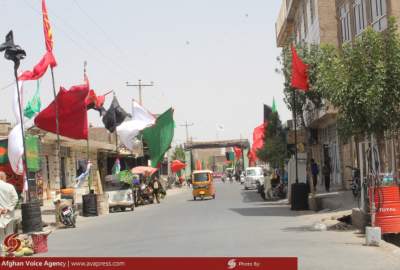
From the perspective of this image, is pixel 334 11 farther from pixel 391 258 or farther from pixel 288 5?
pixel 391 258

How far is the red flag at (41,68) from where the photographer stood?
75.8ft

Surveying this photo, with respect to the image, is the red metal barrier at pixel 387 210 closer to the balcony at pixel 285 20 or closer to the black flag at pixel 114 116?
the black flag at pixel 114 116

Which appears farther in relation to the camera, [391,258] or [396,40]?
[396,40]

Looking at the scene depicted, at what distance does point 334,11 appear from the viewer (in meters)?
38.3

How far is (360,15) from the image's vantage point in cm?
3022

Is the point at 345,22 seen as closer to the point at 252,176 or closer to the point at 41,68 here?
the point at 41,68

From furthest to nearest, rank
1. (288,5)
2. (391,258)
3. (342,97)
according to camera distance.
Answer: (288,5) → (342,97) → (391,258)

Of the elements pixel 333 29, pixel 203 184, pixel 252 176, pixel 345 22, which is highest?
pixel 333 29

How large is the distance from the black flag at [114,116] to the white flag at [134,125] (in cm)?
42

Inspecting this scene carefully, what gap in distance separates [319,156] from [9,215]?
1504 inches

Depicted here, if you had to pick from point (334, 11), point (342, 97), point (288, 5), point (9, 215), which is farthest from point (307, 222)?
point (288, 5)

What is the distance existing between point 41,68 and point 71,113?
3.25 m

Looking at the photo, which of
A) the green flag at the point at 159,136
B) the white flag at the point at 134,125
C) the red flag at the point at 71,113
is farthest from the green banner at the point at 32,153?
the green flag at the point at 159,136

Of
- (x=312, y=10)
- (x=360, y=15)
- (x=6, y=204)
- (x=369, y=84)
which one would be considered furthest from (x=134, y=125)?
(x=6, y=204)
